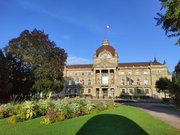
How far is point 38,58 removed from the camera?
127ft

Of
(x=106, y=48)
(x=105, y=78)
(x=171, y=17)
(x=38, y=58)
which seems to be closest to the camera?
(x=171, y=17)

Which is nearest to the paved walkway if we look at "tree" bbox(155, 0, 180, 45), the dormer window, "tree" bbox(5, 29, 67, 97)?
"tree" bbox(155, 0, 180, 45)

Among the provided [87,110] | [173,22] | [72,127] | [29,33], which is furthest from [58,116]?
[29,33]

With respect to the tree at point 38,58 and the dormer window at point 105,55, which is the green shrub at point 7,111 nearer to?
the tree at point 38,58

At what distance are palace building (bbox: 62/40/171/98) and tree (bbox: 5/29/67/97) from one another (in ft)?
128

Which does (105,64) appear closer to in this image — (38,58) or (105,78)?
(105,78)

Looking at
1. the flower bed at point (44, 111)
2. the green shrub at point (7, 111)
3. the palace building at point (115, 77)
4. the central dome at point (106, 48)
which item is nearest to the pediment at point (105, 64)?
the palace building at point (115, 77)

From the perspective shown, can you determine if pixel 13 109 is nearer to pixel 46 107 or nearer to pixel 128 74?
pixel 46 107

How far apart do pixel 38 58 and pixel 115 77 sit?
45394 mm

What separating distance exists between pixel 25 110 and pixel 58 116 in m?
2.67

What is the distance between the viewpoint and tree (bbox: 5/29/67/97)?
3875cm

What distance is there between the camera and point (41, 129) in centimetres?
1059

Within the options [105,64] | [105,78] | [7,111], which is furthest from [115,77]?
[7,111]

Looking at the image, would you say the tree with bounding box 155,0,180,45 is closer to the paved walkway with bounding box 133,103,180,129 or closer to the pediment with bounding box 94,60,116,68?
the paved walkway with bounding box 133,103,180,129
